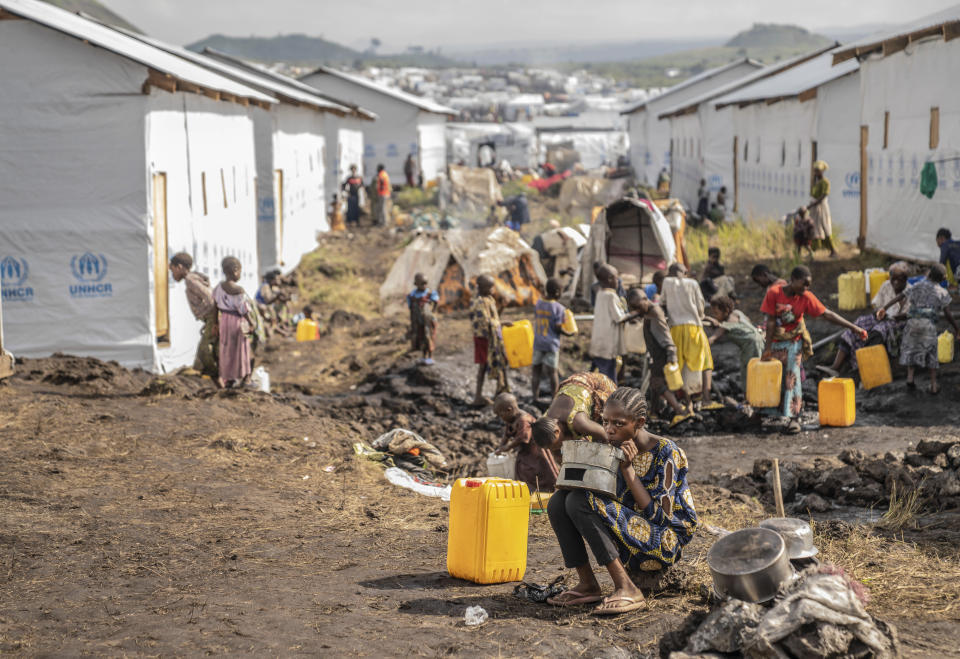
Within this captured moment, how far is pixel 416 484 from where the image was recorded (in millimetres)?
8719

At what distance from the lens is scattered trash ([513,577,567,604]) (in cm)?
548

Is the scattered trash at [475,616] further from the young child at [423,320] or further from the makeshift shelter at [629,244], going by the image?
the makeshift shelter at [629,244]

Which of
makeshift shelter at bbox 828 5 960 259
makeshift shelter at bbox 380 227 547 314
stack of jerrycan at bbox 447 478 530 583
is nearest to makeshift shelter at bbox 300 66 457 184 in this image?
makeshift shelter at bbox 380 227 547 314

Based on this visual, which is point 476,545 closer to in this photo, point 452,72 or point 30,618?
point 30,618

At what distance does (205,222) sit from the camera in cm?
1461

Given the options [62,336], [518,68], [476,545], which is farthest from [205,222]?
[518,68]

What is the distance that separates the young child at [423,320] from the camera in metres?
13.5

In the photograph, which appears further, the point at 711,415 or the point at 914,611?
the point at 711,415

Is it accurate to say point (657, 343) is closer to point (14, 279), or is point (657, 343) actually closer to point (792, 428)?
point (792, 428)

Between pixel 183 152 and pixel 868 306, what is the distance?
8.96 m

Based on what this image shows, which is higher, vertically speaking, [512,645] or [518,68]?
[518,68]

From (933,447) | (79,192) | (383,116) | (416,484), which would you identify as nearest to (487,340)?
(416,484)

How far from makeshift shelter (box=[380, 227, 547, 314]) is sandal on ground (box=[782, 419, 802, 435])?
669 cm

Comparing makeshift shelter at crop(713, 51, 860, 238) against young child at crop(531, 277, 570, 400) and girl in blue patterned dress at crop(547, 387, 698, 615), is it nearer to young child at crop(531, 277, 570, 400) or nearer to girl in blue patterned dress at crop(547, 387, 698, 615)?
young child at crop(531, 277, 570, 400)
